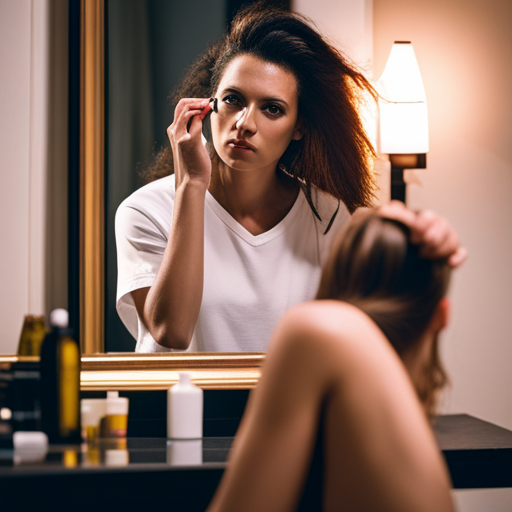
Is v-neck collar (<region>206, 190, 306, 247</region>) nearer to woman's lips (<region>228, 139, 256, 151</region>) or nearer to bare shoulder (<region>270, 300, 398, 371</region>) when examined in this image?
woman's lips (<region>228, 139, 256, 151</region>)

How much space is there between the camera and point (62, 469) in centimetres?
112

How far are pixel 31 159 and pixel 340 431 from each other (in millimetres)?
1137

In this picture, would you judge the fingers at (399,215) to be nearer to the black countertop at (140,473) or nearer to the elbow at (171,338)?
the black countertop at (140,473)

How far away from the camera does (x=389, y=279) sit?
0.83 metres

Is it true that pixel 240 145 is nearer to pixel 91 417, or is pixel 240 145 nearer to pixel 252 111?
pixel 252 111

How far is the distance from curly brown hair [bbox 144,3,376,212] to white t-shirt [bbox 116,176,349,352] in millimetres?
56

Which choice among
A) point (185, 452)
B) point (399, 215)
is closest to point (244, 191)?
point (185, 452)

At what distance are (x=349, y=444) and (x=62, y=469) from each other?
0.58 metres

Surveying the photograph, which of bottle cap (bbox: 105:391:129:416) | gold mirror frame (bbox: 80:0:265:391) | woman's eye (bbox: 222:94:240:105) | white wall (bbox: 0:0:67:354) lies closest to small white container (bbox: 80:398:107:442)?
bottle cap (bbox: 105:391:129:416)

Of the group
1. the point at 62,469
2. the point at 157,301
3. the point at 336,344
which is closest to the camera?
the point at 336,344

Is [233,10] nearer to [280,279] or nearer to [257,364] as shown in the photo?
[280,279]

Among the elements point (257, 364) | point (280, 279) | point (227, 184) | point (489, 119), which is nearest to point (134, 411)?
point (257, 364)

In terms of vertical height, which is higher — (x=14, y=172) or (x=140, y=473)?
(x=14, y=172)

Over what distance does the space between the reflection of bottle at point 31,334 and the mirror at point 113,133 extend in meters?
0.09
